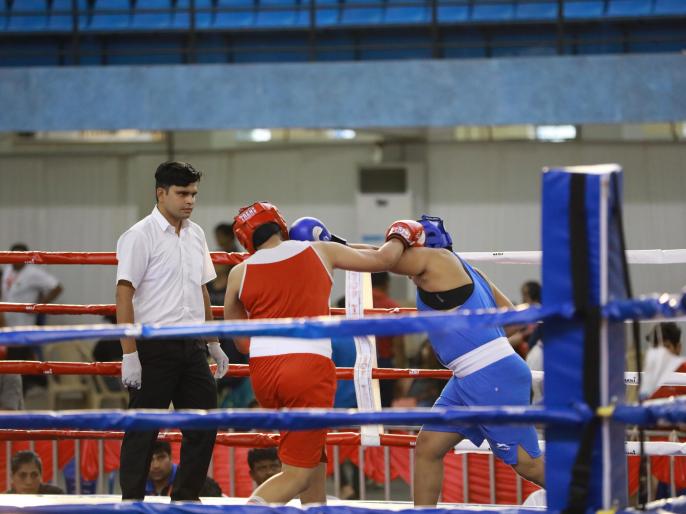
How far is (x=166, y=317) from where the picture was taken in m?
3.48

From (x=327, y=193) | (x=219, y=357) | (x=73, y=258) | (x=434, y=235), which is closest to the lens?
(x=434, y=235)

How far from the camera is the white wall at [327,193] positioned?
26.6ft

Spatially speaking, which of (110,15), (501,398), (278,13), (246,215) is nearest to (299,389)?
(246,215)

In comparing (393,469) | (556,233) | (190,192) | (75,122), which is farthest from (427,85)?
(556,233)

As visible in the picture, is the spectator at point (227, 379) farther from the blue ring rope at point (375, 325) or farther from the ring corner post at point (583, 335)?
the ring corner post at point (583, 335)

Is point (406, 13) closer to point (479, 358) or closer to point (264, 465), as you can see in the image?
point (264, 465)

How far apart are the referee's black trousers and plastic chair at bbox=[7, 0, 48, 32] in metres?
5.46

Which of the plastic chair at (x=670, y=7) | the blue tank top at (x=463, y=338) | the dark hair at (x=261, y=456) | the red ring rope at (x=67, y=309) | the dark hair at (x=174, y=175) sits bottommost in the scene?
the dark hair at (x=261, y=456)

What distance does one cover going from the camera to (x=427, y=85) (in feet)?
24.4

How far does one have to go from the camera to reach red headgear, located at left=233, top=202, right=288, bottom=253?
10.7 ft

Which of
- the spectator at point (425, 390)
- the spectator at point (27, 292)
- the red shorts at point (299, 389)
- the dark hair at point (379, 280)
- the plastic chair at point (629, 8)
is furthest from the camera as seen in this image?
the plastic chair at point (629, 8)

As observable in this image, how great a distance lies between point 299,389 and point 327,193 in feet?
17.7

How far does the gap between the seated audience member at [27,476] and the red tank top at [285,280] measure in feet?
6.54

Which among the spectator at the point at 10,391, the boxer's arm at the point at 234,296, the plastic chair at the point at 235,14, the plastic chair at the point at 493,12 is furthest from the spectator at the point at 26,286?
the boxer's arm at the point at 234,296
